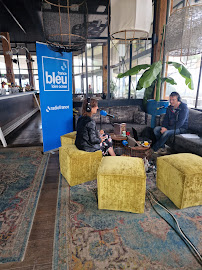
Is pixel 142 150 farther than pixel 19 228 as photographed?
Yes

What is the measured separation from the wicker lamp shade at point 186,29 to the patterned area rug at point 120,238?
7.73ft

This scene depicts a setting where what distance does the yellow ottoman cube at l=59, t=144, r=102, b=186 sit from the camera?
8.27ft

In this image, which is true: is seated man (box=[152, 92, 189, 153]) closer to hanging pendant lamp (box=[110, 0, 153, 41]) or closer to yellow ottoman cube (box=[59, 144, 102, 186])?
hanging pendant lamp (box=[110, 0, 153, 41])

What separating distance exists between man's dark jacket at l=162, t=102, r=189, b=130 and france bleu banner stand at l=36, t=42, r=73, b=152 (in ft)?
7.49

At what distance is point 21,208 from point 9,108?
5494 mm

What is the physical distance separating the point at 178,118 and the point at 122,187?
8.08ft

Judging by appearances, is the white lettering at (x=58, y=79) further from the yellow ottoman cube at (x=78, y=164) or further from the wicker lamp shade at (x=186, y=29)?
the wicker lamp shade at (x=186, y=29)

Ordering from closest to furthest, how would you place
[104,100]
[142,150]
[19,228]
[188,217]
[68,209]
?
[19,228] → [188,217] → [68,209] → [142,150] → [104,100]

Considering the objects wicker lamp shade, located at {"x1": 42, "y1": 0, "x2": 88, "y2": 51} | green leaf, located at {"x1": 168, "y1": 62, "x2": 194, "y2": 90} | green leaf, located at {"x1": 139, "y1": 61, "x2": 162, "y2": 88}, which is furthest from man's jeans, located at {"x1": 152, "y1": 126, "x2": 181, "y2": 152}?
wicker lamp shade, located at {"x1": 42, "y1": 0, "x2": 88, "y2": 51}

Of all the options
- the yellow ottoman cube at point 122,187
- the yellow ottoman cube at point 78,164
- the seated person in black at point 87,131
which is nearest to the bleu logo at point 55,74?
the seated person in black at point 87,131

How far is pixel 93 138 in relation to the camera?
2.62 m

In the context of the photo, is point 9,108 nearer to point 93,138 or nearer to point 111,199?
point 93,138

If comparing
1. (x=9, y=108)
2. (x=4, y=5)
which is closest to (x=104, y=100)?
(x=9, y=108)

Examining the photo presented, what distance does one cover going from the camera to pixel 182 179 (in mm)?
1994
